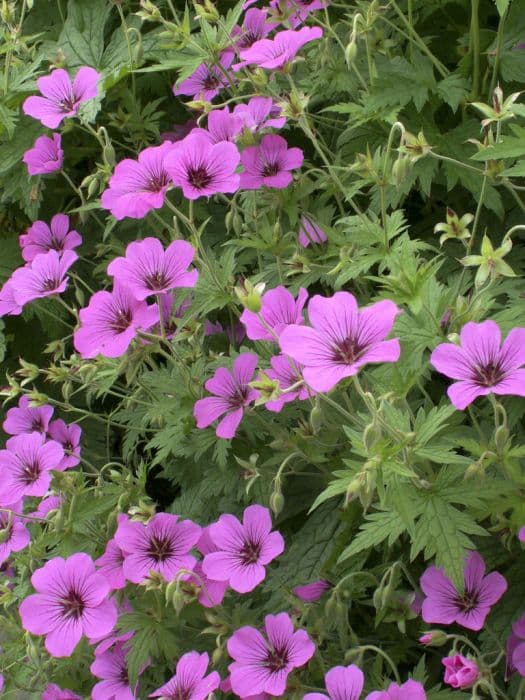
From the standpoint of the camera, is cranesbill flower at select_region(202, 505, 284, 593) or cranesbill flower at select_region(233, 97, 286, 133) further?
cranesbill flower at select_region(233, 97, 286, 133)

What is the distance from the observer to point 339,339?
1201 mm

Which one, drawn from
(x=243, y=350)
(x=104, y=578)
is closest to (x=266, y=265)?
(x=243, y=350)

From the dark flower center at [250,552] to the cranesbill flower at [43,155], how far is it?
1020mm

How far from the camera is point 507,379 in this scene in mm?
1188

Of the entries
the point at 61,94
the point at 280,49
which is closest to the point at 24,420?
the point at 61,94

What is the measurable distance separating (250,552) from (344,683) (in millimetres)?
273

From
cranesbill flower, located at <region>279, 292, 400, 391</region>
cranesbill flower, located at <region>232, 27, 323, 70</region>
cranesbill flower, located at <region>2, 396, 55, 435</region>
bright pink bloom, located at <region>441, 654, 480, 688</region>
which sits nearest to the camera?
cranesbill flower, located at <region>279, 292, 400, 391</region>

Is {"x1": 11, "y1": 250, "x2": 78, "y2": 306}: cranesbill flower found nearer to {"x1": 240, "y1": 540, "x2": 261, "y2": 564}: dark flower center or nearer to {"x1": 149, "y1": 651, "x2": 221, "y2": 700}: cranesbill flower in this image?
{"x1": 240, "y1": 540, "x2": 261, "y2": 564}: dark flower center

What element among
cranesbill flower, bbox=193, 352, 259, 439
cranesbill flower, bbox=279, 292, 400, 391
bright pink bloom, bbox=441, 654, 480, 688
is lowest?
bright pink bloom, bbox=441, 654, 480, 688

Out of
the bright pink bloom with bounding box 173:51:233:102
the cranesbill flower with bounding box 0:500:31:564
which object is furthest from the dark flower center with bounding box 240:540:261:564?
the bright pink bloom with bounding box 173:51:233:102

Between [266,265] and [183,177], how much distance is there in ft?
1.25

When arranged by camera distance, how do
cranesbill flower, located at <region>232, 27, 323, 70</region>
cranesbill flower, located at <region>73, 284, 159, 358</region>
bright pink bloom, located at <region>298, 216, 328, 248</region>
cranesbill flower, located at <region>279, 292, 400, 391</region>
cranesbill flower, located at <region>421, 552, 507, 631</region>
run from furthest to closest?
bright pink bloom, located at <region>298, 216, 328, 248</region> → cranesbill flower, located at <region>232, 27, 323, 70</region> → cranesbill flower, located at <region>73, 284, 159, 358</region> → cranesbill flower, located at <region>421, 552, 507, 631</region> → cranesbill flower, located at <region>279, 292, 400, 391</region>

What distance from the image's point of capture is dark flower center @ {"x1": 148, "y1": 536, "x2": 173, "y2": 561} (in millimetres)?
1589

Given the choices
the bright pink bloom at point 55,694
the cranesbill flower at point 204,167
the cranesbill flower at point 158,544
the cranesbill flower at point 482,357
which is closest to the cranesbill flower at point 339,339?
the cranesbill flower at point 482,357
